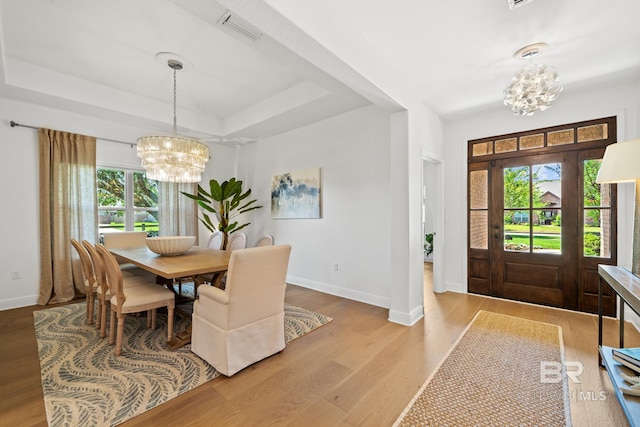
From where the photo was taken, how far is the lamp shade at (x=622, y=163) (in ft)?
5.69

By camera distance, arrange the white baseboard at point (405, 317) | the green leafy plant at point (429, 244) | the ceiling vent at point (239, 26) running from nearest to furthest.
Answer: the ceiling vent at point (239, 26) → the white baseboard at point (405, 317) → the green leafy plant at point (429, 244)

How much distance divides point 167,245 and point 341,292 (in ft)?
7.65

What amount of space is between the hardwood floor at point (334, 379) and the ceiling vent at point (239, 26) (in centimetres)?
242

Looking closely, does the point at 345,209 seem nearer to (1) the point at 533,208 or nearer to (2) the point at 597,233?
(1) the point at 533,208

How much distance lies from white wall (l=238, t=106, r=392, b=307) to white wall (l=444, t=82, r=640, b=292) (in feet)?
4.44

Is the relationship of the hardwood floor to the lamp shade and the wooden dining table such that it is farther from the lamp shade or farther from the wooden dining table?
the lamp shade

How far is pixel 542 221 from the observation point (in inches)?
136

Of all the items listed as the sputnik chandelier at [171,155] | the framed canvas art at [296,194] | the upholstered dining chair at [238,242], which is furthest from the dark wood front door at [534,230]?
the sputnik chandelier at [171,155]

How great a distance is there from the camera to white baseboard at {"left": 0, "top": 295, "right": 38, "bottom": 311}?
332cm

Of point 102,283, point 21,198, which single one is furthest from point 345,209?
point 21,198

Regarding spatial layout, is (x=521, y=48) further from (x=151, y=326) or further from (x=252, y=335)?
(x=151, y=326)

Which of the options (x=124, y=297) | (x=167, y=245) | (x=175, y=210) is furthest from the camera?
(x=175, y=210)

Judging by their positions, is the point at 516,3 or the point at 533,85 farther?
the point at 533,85

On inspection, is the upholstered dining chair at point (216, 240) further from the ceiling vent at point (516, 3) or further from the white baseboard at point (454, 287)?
the ceiling vent at point (516, 3)
